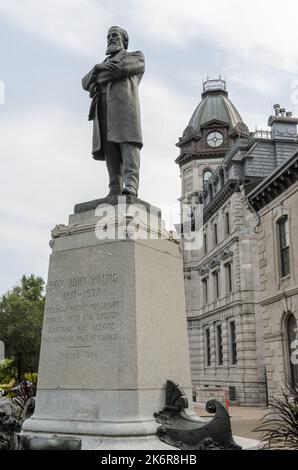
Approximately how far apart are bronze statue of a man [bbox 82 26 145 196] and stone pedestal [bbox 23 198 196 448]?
858 millimetres

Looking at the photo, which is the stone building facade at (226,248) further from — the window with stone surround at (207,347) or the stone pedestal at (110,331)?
the stone pedestal at (110,331)

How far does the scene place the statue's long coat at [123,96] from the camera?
9055 millimetres

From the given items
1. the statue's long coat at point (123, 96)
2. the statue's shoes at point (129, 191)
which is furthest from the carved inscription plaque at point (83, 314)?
the statue's long coat at point (123, 96)

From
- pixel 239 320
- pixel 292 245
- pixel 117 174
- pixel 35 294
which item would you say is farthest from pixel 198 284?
pixel 117 174

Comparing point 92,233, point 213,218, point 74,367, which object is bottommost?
point 74,367

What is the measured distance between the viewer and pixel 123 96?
30.0ft

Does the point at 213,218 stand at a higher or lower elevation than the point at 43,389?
higher

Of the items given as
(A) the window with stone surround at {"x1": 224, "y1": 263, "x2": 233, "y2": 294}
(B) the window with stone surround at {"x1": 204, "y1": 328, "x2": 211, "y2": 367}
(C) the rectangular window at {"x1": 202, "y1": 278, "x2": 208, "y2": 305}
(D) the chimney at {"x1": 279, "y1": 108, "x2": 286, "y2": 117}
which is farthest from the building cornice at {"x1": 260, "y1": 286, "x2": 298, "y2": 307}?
(C) the rectangular window at {"x1": 202, "y1": 278, "x2": 208, "y2": 305}

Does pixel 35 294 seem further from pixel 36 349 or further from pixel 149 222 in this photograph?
pixel 149 222

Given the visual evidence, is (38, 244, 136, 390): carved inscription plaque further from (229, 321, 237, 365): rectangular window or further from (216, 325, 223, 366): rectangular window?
(216, 325, 223, 366): rectangular window

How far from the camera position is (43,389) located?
8.03 metres

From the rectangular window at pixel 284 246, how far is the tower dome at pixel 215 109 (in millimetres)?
24971

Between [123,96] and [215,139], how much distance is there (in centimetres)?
4485

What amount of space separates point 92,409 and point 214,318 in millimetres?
37613
